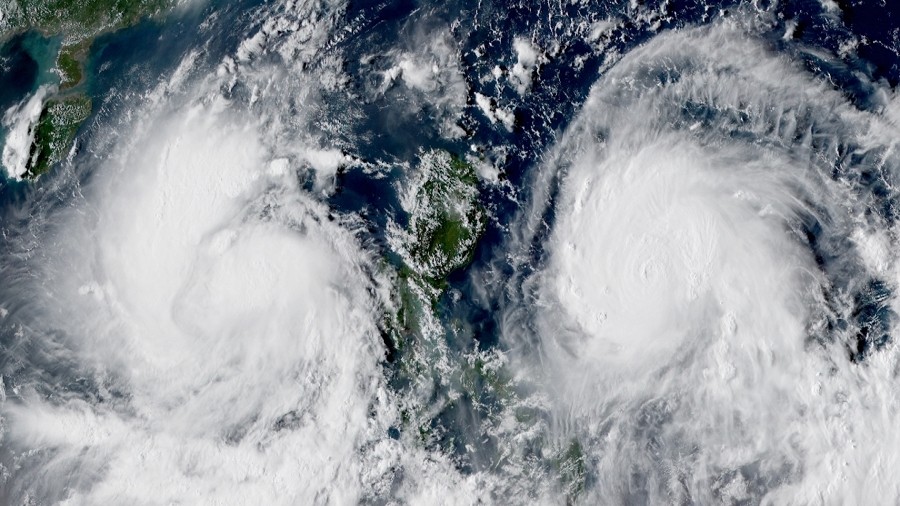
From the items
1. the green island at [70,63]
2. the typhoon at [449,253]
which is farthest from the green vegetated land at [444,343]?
the green island at [70,63]

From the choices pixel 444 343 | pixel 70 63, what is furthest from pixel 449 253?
pixel 70 63

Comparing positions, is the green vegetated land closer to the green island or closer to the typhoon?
the typhoon

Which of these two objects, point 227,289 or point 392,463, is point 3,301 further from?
point 392,463

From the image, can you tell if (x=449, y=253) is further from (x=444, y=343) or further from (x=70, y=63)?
(x=70, y=63)

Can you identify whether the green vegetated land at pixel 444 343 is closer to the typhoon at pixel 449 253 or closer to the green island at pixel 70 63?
the typhoon at pixel 449 253

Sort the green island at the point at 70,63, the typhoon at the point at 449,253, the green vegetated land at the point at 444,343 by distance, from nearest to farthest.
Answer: the typhoon at the point at 449,253 → the green vegetated land at the point at 444,343 → the green island at the point at 70,63

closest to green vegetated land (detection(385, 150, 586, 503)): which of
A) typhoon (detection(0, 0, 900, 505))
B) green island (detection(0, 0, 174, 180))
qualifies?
typhoon (detection(0, 0, 900, 505))

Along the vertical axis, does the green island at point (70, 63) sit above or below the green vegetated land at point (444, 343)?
above
